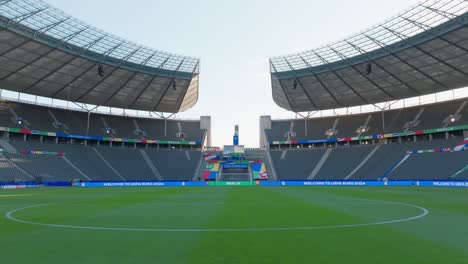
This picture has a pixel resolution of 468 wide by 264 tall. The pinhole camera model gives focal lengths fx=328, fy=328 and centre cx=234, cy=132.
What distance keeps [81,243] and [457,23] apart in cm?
4808

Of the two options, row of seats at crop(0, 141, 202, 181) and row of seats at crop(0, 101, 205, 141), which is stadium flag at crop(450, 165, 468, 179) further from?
A: row of seats at crop(0, 101, 205, 141)

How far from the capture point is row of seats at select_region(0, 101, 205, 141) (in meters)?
65.3

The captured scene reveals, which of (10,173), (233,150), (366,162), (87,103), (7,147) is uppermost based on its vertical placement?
(87,103)

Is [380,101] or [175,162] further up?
[380,101]

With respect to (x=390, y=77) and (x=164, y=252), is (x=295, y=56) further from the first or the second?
(x=164, y=252)

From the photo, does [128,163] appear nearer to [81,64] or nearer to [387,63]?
[81,64]

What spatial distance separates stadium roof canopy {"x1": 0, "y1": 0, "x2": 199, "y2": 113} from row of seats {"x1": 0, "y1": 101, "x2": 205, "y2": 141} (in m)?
4.85

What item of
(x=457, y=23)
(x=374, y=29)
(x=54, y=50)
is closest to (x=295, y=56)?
(x=374, y=29)

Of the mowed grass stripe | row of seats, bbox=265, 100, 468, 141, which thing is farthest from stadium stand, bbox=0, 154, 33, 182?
row of seats, bbox=265, 100, 468, 141

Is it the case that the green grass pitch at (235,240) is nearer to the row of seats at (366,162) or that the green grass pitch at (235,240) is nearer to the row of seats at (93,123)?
the row of seats at (366,162)

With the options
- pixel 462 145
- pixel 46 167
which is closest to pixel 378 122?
pixel 462 145

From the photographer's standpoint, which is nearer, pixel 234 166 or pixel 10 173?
pixel 10 173

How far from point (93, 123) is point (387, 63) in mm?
63601

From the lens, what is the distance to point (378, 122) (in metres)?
75.6
